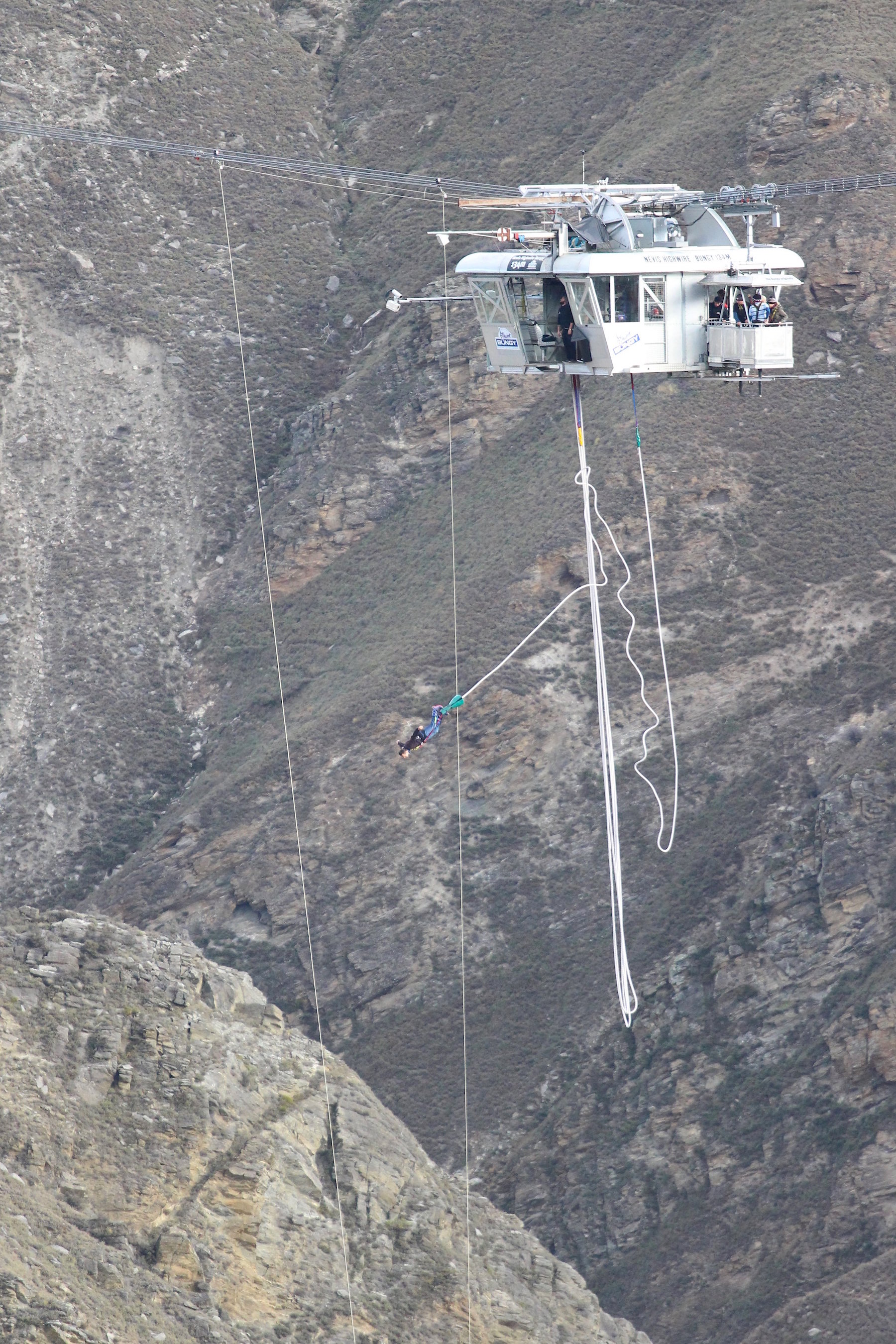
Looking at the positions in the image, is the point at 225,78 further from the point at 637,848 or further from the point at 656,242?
the point at 656,242

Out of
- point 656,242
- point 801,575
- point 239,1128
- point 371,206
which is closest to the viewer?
point 239,1128

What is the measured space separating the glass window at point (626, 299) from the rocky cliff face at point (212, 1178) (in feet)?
48.3

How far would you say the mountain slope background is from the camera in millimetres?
51281

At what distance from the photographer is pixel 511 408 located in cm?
6341

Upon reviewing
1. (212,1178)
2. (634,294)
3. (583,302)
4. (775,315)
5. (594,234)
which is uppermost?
(594,234)

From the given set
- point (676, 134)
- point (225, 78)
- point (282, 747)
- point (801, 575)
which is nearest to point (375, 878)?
point (282, 747)

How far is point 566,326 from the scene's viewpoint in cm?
3709

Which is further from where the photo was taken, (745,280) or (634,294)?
(745,280)

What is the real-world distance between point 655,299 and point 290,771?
73.9ft

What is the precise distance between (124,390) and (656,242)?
3371 centimetres

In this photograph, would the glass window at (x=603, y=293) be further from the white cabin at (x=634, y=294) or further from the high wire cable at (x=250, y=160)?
the high wire cable at (x=250, y=160)

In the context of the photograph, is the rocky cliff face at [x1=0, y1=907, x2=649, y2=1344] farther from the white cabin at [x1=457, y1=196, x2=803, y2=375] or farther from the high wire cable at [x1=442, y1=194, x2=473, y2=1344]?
the white cabin at [x1=457, y1=196, x2=803, y2=375]

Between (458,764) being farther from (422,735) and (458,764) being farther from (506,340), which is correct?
(506,340)

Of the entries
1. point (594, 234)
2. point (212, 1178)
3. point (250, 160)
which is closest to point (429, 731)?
point (594, 234)
